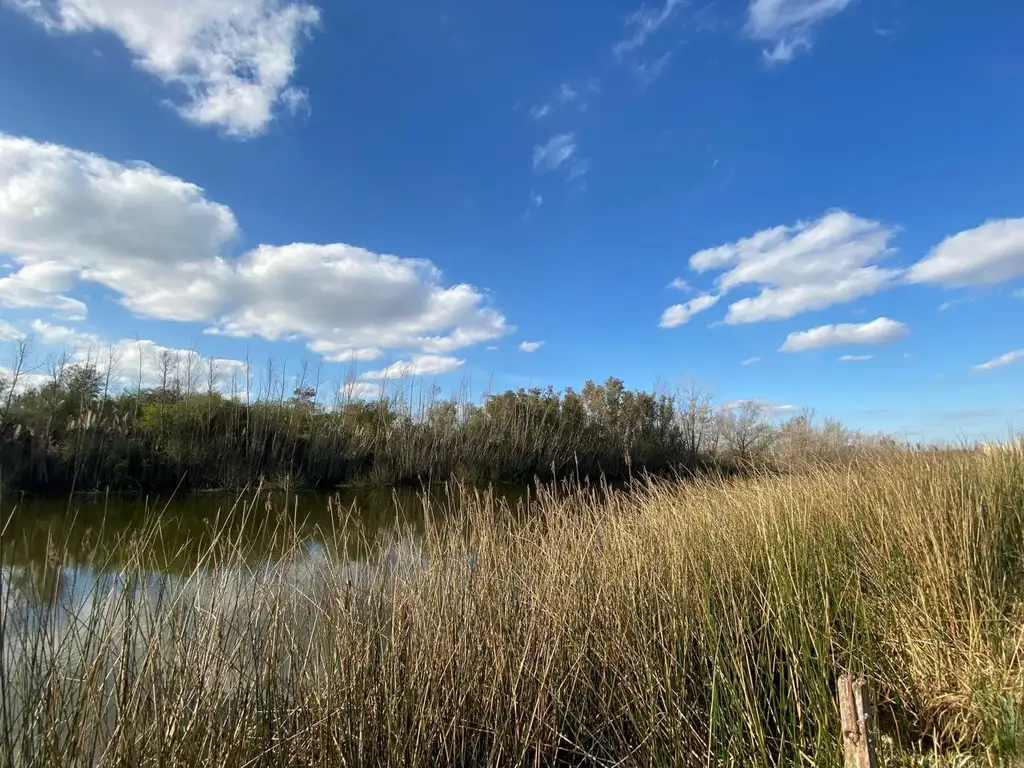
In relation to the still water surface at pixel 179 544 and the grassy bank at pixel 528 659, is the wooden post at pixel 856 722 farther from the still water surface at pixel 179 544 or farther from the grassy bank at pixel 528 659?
the still water surface at pixel 179 544

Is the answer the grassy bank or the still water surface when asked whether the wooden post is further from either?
the still water surface

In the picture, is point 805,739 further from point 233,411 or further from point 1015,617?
point 233,411

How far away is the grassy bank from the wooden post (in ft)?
3.17

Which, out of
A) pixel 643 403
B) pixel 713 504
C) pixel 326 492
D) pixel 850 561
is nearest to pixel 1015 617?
pixel 850 561

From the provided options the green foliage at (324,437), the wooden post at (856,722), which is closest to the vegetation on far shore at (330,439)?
the green foliage at (324,437)

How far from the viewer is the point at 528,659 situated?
9.85 ft

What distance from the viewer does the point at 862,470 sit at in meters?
7.46

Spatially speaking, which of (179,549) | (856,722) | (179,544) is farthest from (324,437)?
(856,722)

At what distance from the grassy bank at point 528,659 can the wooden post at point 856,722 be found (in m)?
0.97

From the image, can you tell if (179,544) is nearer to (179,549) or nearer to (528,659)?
(179,549)

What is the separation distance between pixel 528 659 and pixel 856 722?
1.78 meters

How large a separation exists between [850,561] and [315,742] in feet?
13.7

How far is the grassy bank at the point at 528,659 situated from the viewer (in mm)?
2096

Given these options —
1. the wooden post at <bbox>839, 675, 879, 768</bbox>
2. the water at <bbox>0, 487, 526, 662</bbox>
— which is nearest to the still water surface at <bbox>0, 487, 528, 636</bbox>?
the water at <bbox>0, 487, 526, 662</bbox>
